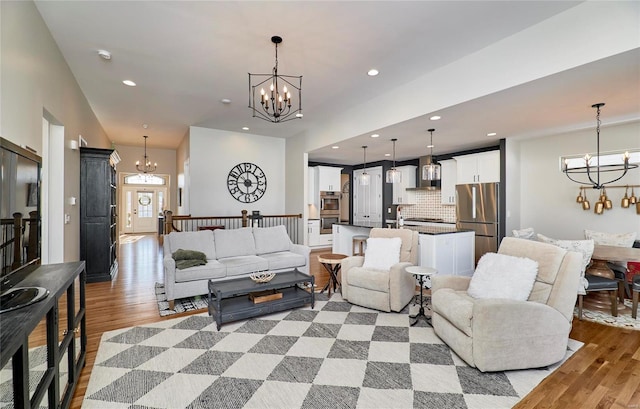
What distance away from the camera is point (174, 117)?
19.8 ft

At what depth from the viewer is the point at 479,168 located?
254 inches

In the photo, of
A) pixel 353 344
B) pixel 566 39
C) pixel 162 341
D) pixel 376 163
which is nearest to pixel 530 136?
pixel 566 39

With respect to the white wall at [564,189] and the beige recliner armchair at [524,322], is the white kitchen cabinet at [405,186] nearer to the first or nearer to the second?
the white wall at [564,189]

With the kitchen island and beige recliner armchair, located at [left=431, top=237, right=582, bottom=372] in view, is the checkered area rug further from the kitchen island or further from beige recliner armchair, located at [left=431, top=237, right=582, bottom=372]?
the kitchen island

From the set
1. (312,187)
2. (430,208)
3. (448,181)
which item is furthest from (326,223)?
(448,181)

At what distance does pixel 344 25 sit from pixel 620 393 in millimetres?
3683

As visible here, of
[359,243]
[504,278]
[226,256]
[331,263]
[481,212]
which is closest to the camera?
[504,278]

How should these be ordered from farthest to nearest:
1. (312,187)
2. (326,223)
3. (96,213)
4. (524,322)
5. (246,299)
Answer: (326,223) < (312,187) < (96,213) < (246,299) < (524,322)

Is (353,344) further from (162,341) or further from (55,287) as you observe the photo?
(55,287)

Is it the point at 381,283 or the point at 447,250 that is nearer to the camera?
the point at 381,283

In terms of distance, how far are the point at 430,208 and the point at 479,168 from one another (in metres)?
1.89

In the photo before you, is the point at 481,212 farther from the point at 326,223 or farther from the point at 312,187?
the point at 312,187

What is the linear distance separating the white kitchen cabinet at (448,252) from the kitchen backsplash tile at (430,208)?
230 centimetres

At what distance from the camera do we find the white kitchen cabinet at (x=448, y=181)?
7.18 metres
